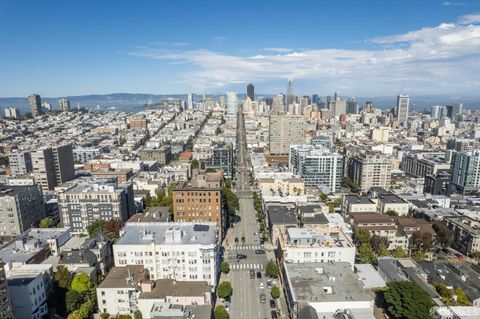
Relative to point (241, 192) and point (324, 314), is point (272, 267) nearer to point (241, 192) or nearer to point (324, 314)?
point (324, 314)

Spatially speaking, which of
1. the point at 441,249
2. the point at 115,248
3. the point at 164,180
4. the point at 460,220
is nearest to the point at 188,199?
the point at 115,248

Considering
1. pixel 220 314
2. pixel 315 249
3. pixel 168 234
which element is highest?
pixel 168 234

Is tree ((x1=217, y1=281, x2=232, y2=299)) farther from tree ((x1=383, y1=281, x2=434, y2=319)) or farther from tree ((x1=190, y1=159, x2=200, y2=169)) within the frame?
tree ((x1=190, y1=159, x2=200, y2=169))

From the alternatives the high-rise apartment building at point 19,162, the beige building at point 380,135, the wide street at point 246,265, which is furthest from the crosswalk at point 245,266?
the beige building at point 380,135

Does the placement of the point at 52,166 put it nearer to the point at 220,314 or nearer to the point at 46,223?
the point at 46,223

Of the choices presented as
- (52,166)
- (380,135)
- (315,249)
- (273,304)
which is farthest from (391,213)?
(380,135)

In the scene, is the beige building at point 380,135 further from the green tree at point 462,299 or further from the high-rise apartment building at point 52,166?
the high-rise apartment building at point 52,166
